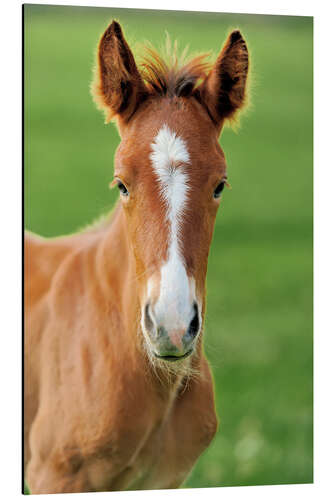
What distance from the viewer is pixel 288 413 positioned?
306 cm

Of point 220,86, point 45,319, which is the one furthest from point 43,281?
point 220,86

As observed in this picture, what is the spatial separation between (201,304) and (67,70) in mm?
1180

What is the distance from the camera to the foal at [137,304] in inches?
84.0

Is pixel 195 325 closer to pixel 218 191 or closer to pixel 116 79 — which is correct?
pixel 218 191

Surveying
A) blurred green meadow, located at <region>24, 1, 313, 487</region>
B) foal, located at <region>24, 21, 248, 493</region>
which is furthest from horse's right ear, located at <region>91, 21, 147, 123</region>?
blurred green meadow, located at <region>24, 1, 313, 487</region>

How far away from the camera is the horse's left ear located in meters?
2.38

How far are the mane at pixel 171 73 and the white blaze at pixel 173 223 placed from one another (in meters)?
0.20

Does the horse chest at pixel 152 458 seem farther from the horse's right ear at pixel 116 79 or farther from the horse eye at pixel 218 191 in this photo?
the horse's right ear at pixel 116 79

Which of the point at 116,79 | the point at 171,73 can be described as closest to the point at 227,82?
the point at 171,73

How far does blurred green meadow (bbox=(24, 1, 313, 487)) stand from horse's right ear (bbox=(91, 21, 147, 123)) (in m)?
0.38

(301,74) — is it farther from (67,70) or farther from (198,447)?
(198,447)

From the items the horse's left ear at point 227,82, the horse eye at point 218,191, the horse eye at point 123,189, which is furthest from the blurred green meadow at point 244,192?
the horse eye at point 218,191

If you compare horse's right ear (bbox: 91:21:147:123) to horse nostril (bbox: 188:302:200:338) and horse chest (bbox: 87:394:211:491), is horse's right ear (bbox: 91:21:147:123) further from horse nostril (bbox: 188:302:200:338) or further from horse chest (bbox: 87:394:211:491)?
horse chest (bbox: 87:394:211:491)

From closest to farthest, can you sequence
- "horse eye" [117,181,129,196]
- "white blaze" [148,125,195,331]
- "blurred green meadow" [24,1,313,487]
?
1. "white blaze" [148,125,195,331]
2. "horse eye" [117,181,129,196]
3. "blurred green meadow" [24,1,313,487]
